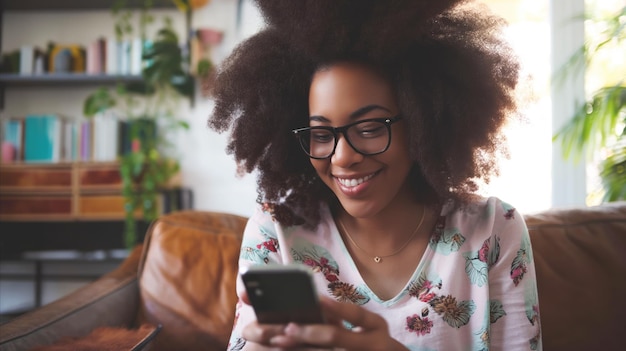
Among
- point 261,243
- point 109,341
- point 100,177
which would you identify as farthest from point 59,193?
point 261,243

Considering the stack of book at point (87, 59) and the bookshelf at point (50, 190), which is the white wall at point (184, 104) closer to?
the stack of book at point (87, 59)

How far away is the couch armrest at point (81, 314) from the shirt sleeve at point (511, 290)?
89 centimetres

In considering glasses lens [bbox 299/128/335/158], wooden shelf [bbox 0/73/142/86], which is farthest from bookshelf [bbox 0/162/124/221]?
glasses lens [bbox 299/128/335/158]

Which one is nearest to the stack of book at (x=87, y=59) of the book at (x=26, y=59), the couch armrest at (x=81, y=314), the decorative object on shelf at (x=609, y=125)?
the book at (x=26, y=59)

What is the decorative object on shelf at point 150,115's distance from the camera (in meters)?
2.98

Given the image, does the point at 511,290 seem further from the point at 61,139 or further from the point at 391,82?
the point at 61,139

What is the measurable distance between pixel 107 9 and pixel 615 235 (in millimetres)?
3055

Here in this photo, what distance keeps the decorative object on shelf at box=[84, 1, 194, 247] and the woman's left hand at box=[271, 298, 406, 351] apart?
242 cm

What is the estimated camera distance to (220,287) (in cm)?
140

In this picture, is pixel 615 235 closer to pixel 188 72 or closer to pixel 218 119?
pixel 218 119

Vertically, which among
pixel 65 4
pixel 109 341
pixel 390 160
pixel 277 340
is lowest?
pixel 109 341

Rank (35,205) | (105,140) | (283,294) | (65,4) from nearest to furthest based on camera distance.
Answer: (283,294) → (35,205) → (105,140) → (65,4)

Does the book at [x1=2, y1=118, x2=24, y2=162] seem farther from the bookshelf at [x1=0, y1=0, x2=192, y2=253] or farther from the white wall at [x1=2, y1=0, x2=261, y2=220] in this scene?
the white wall at [x1=2, y1=0, x2=261, y2=220]

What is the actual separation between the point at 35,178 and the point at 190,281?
1999mm
